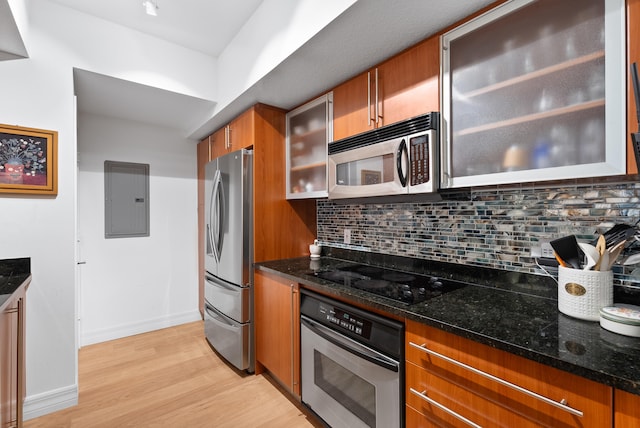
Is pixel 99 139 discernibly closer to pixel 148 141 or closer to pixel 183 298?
pixel 148 141

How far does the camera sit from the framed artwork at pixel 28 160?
180cm

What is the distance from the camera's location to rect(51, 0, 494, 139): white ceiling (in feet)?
4.38

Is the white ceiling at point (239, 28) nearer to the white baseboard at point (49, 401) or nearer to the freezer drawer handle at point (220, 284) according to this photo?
the freezer drawer handle at point (220, 284)

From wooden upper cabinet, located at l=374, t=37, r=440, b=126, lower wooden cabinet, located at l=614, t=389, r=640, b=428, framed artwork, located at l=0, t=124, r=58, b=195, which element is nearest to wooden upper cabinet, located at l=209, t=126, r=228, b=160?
framed artwork, located at l=0, t=124, r=58, b=195

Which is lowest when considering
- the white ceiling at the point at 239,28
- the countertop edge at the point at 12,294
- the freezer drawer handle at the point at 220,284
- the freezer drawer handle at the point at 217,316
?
the freezer drawer handle at the point at 217,316

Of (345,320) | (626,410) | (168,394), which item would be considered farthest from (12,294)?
(626,410)

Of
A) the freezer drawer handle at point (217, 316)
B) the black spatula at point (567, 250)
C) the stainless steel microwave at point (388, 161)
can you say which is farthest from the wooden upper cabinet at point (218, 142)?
the black spatula at point (567, 250)

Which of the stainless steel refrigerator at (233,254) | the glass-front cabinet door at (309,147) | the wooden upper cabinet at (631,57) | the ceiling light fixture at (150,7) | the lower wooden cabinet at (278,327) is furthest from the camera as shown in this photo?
the stainless steel refrigerator at (233,254)

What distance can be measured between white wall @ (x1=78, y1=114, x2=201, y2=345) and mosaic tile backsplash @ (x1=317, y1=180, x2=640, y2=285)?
2.25 meters

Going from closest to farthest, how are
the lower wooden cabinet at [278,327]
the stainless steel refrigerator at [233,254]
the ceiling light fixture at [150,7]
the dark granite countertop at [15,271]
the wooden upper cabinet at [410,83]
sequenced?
the wooden upper cabinet at [410,83], the dark granite countertop at [15,271], the ceiling light fixture at [150,7], the lower wooden cabinet at [278,327], the stainless steel refrigerator at [233,254]

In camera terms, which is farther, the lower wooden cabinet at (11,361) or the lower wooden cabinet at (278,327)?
the lower wooden cabinet at (278,327)

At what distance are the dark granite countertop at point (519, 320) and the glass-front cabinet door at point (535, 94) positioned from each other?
1.67ft

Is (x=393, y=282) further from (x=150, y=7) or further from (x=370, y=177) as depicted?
(x=150, y=7)

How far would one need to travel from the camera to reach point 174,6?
1.94m
